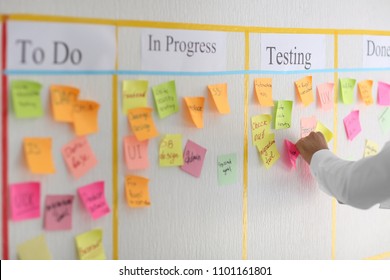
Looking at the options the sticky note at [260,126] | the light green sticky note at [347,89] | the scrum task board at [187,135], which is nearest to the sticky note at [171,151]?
the scrum task board at [187,135]

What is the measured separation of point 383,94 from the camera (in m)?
1.67

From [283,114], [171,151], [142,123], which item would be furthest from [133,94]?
[283,114]

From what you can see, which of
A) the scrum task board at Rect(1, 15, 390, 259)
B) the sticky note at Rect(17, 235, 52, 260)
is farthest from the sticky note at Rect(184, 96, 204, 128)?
the sticky note at Rect(17, 235, 52, 260)

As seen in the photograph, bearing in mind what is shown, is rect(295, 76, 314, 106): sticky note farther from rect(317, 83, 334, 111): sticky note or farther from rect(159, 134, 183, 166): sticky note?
rect(159, 134, 183, 166): sticky note

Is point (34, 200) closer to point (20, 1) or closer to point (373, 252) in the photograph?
point (20, 1)

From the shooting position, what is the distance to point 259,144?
1437 mm

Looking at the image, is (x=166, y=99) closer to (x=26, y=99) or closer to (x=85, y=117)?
(x=85, y=117)

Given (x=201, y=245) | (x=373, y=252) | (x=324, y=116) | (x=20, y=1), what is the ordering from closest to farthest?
(x=20, y=1), (x=201, y=245), (x=324, y=116), (x=373, y=252)

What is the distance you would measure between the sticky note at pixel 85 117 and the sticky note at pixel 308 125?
2.01ft

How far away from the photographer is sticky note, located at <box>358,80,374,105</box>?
1612mm

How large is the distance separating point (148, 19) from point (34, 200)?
504 millimetres

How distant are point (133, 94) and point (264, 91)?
0.38 metres

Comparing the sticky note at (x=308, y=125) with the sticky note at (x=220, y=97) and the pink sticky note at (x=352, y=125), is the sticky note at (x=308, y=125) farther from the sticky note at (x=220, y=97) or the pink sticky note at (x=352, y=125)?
the sticky note at (x=220, y=97)
